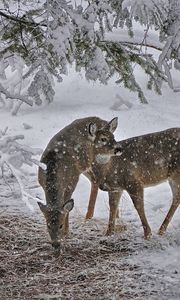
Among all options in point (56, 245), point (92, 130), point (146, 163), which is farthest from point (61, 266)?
point (92, 130)

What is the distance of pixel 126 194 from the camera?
33.1ft

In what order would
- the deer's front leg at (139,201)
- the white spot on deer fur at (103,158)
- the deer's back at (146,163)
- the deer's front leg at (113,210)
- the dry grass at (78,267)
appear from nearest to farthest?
the dry grass at (78,267), the deer's front leg at (139,201), the deer's back at (146,163), the deer's front leg at (113,210), the white spot on deer fur at (103,158)

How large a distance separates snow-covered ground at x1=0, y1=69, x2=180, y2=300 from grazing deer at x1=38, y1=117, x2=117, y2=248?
750 millimetres

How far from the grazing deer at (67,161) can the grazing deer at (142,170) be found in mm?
216

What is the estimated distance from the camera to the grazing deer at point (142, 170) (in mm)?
8125

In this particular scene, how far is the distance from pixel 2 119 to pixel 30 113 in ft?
2.16

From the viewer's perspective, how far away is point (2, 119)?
13.7 m

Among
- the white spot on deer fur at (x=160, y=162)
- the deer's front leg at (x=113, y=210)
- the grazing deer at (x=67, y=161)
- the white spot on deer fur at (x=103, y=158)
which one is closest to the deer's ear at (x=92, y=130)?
the grazing deer at (x=67, y=161)

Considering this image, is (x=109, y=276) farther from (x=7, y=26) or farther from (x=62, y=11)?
(x=7, y=26)

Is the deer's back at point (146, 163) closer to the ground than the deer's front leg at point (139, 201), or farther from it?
farther from it

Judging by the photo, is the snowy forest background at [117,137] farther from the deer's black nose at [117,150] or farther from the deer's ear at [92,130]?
the deer's black nose at [117,150]

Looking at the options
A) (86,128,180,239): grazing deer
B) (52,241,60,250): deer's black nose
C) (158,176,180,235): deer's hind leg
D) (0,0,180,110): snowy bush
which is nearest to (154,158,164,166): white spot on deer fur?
(86,128,180,239): grazing deer

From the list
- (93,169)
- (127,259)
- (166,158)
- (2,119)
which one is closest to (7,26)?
(93,169)

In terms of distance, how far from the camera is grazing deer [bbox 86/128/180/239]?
8125 millimetres
